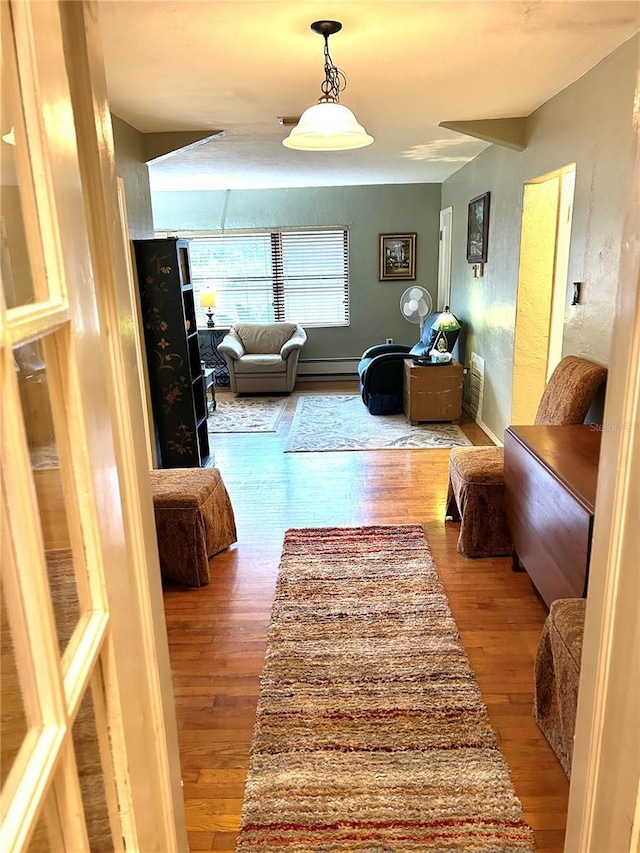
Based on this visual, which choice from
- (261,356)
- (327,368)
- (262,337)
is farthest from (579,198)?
(327,368)

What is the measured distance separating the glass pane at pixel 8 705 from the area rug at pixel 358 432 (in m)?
4.29

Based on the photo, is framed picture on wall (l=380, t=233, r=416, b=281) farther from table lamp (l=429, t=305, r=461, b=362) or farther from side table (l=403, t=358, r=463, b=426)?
side table (l=403, t=358, r=463, b=426)

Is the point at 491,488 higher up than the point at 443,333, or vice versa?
the point at 443,333

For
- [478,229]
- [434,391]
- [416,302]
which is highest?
[478,229]

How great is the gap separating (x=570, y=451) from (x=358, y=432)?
298 centimetres

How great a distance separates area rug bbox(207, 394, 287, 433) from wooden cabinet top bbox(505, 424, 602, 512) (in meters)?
3.19

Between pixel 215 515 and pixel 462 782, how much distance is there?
5.67ft

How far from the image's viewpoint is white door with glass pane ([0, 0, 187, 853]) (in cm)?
54

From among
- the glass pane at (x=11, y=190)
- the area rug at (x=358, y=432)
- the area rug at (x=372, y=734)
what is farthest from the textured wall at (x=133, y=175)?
the glass pane at (x=11, y=190)

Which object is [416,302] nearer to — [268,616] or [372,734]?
[268,616]

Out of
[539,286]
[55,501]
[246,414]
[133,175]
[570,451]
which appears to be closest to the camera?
[55,501]

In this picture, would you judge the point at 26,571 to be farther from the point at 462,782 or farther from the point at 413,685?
the point at 413,685

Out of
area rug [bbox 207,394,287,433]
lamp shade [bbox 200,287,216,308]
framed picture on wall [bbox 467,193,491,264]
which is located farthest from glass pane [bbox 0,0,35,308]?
lamp shade [bbox 200,287,216,308]

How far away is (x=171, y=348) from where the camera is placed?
152 inches
